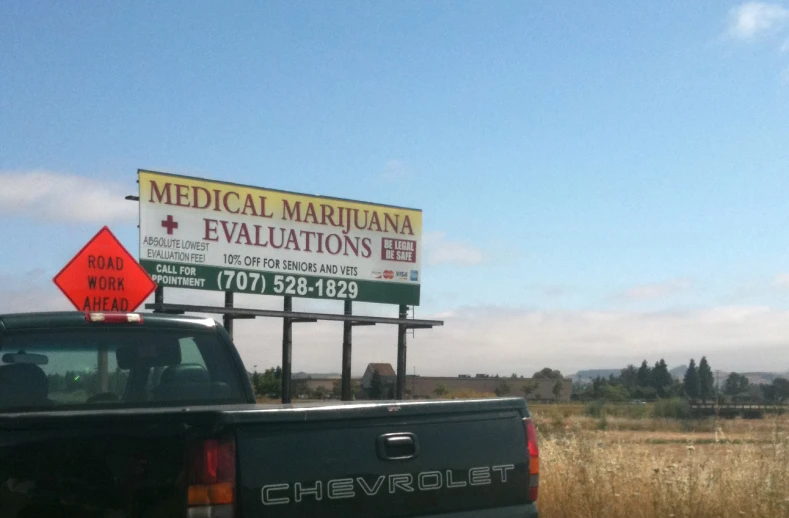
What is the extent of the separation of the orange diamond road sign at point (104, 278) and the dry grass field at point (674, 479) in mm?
5613

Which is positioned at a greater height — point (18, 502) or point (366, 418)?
point (366, 418)

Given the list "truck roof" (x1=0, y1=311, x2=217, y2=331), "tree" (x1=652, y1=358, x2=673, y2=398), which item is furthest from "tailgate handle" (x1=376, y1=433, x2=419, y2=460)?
"tree" (x1=652, y1=358, x2=673, y2=398)

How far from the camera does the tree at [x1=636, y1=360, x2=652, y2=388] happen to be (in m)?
79.1

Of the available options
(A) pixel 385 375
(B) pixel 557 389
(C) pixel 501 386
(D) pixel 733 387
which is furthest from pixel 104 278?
(B) pixel 557 389

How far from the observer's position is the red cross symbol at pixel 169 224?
2055 centimetres

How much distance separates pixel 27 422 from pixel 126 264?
28.6ft

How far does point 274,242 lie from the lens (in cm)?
2233

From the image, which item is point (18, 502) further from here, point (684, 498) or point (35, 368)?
point (684, 498)

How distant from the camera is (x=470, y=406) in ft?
18.0

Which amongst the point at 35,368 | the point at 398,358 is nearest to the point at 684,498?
the point at 35,368

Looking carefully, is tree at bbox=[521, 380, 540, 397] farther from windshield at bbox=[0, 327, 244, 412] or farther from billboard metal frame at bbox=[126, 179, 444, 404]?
windshield at bbox=[0, 327, 244, 412]

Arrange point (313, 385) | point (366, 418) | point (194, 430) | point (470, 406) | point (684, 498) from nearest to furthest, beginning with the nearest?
point (194, 430) < point (366, 418) < point (470, 406) < point (684, 498) < point (313, 385)

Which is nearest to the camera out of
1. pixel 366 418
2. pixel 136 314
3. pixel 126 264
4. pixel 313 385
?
pixel 366 418

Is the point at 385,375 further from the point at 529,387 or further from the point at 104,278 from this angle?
the point at 529,387
